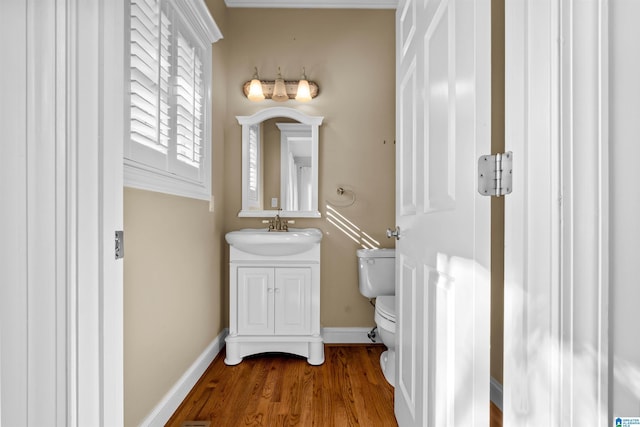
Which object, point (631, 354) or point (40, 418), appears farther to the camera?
point (40, 418)

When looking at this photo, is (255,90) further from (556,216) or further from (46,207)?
(556,216)

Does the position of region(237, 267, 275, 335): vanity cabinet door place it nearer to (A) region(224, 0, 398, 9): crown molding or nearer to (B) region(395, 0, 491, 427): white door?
(B) region(395, 0, 491, 427): white door

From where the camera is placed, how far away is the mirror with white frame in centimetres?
245

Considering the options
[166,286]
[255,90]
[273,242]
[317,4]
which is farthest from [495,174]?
[317,4]

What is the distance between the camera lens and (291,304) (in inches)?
Answer: 83.9

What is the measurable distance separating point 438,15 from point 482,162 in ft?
1.74

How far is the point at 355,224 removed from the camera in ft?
8.13

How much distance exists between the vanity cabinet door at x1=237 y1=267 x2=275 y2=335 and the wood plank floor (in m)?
0.24

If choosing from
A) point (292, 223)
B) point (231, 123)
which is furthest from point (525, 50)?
point (231, 123)

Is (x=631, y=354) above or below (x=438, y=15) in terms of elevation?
below

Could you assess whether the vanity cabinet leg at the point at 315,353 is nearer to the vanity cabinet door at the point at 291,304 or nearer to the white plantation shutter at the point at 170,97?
the vanity cabinet door at the point at 291,304

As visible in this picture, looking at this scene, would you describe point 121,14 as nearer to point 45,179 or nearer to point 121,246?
point 45,179

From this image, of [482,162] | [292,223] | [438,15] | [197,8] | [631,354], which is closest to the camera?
[631,354]

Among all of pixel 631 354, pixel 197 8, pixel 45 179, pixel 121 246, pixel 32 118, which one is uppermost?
pixel 197 8
